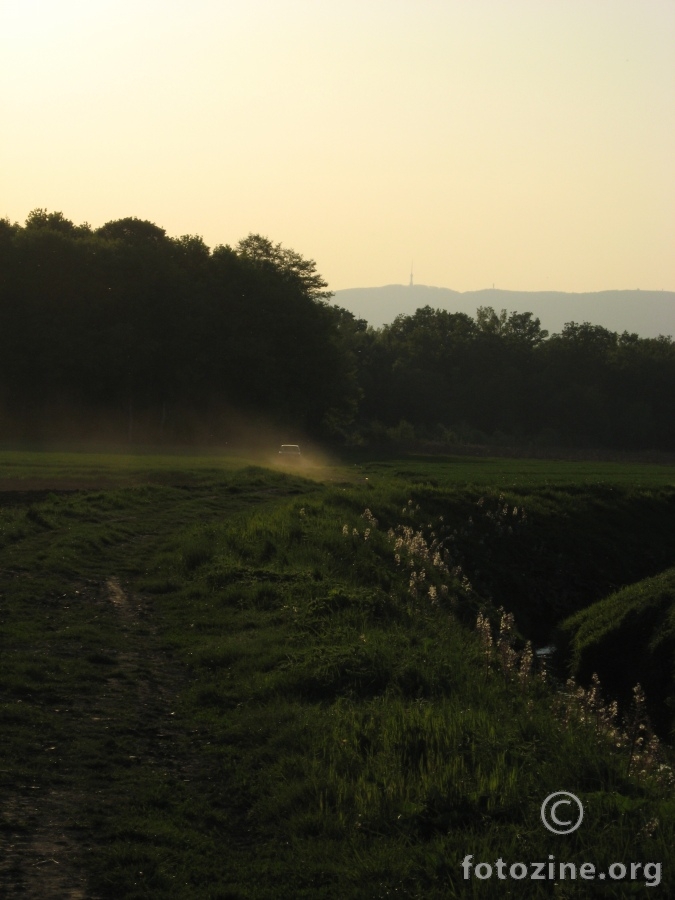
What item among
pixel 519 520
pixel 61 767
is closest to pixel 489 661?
pixel 61 767

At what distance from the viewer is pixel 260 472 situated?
4319cm
